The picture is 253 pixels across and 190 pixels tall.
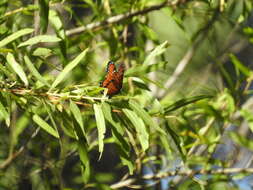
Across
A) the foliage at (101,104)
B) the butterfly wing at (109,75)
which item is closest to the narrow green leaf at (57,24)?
the foliage at (101,104)

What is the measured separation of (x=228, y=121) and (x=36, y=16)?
2.39 feet

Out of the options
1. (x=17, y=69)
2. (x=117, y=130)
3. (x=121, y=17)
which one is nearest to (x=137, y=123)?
(x=117, y=130)

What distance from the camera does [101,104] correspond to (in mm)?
951

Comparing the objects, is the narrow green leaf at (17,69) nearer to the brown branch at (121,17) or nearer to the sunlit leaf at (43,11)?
the sunlit leaf at (43,11)

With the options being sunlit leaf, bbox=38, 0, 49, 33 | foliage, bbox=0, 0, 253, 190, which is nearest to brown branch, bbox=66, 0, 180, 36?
foliage, bbox=0, 0, 253, 190

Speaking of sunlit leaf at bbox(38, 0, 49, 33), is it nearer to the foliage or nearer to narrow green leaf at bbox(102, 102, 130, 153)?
the foliage

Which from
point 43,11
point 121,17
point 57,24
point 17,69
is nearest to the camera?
point 17,69

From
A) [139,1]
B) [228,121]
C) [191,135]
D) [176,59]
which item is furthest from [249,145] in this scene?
[176,59]

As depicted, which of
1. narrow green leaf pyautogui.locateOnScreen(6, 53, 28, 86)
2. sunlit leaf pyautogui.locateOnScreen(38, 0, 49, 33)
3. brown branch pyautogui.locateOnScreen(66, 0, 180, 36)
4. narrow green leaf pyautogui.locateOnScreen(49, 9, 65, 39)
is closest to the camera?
narrow green leaf pyautogui.locateOnScreen(6, 53, 28, 86)

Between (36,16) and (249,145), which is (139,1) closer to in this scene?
(36,16)

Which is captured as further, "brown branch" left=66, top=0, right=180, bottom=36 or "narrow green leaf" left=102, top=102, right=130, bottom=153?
"brown branch" left=66, top=0, right=180, bottom=36

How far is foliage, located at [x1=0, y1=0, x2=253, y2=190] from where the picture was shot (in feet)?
3.21

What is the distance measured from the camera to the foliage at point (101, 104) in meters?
0.98

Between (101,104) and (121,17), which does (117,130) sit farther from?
(121,17)
